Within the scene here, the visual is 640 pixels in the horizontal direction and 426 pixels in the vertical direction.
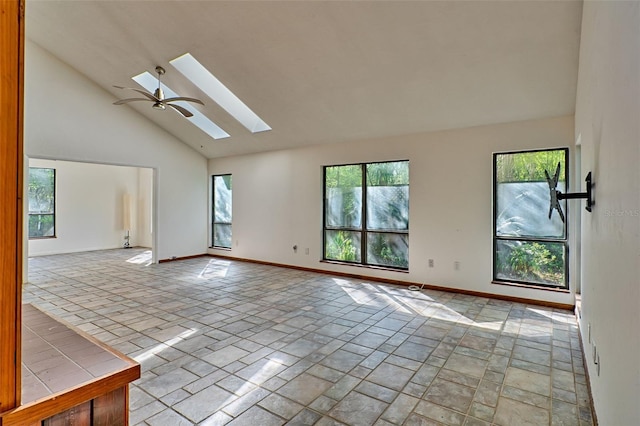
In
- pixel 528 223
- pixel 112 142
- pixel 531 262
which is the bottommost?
pixel 531 262

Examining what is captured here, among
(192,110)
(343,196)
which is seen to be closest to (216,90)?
(192,110)

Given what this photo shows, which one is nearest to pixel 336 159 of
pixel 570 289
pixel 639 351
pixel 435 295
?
pixel 435 295

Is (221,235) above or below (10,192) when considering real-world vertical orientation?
below

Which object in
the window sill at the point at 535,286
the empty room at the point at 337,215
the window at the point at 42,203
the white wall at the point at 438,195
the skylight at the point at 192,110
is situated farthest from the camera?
the window at the point at 42,203

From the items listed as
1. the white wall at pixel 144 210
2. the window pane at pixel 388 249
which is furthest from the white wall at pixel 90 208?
the window pane at pixel 388 249

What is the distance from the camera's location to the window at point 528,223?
4.43 meters

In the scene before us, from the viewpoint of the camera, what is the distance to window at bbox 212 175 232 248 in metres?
8.37

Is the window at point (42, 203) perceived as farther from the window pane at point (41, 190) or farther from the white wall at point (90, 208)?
the white wall at point (90, 208)

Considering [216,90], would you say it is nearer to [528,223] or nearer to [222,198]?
[222,198]

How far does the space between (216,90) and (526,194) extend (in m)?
5.08

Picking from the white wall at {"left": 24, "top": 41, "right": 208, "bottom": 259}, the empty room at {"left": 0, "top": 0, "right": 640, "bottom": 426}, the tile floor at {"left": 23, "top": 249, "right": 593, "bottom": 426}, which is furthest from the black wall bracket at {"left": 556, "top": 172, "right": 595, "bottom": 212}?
the white wall at {"left": 24, "top": 41, "right": 208, "bottom": 259}

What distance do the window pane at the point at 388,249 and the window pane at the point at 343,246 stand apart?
0.26m

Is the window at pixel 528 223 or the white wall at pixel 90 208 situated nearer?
the window at pixel 528 223

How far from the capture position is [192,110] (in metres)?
6.57
